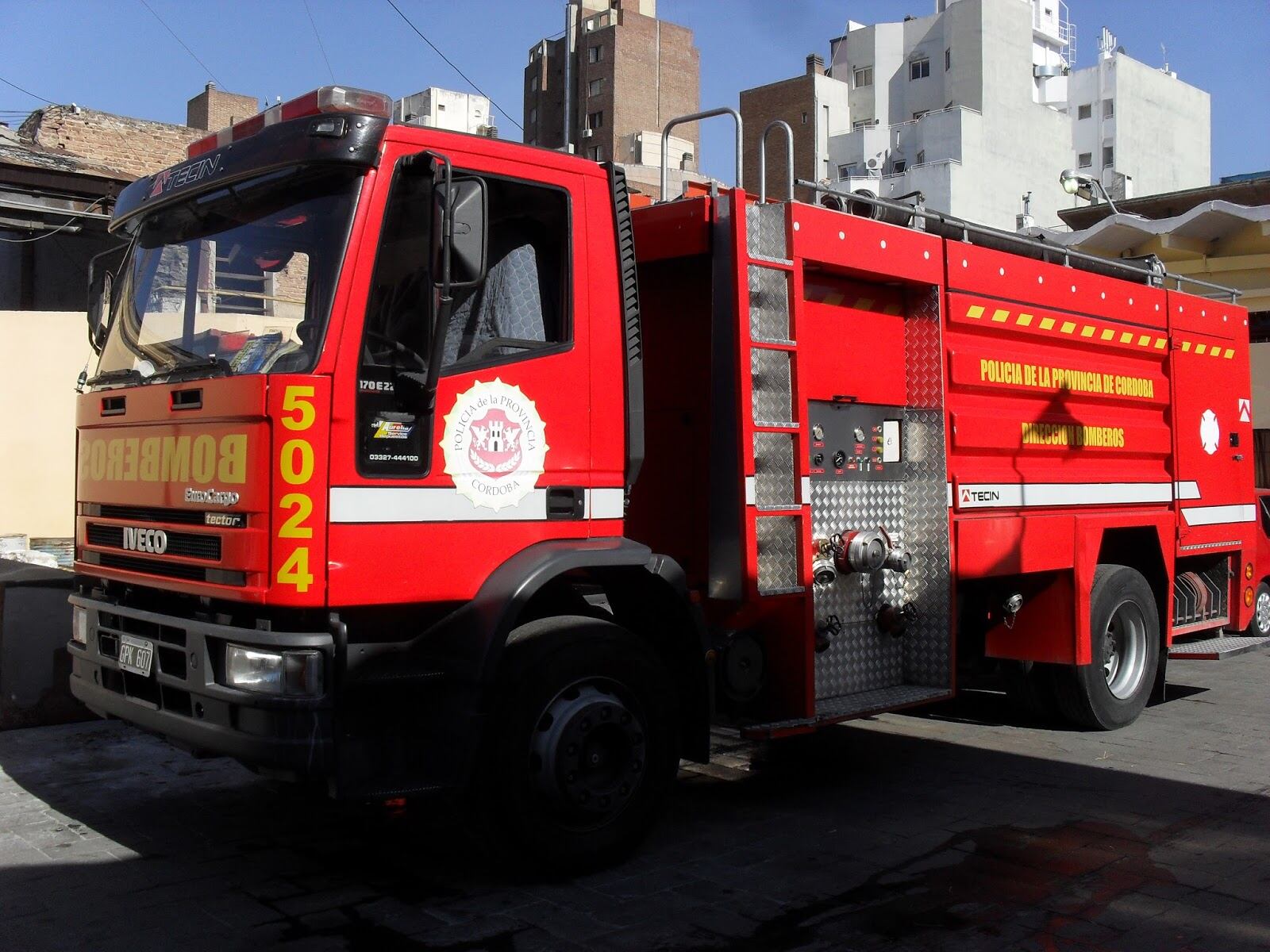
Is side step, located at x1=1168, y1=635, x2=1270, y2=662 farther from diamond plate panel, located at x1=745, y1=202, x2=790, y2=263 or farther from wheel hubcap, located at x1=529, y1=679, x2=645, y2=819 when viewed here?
wheel hubcap, located at x1=529, y1=679, x2=645, y2=819

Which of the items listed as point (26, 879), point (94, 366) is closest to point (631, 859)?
point (26, 879)

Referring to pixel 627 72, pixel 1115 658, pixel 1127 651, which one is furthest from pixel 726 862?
pixel 627 72

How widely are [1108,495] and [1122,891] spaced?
356cm

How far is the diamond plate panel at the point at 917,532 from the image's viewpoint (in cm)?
651

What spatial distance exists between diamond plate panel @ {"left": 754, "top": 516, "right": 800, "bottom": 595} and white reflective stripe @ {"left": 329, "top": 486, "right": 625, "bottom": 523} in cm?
90

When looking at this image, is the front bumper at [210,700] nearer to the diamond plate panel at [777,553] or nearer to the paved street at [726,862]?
the paved street at [726,862]

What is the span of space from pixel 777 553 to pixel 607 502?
99 centimetres

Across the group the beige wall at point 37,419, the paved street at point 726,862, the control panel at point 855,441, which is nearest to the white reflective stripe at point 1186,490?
the paved street at point 726,862

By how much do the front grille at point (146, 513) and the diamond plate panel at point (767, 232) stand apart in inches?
105

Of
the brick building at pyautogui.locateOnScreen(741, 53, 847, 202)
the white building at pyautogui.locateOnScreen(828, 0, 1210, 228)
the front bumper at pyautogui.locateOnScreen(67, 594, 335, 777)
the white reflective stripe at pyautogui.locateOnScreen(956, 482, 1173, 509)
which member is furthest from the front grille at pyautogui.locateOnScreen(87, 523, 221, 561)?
the brick building at pyautogui.locateOnScreen(741, 53, 847, 202)

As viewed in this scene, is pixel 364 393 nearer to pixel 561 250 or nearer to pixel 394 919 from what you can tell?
pixel 561 250

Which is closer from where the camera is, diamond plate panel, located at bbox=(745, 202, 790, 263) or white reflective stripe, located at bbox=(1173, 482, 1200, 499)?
diamond plate panel, located at bbox=(745, 202, 790, 263)

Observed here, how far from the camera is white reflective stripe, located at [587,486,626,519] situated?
5203mm

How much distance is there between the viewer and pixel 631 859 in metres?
5.27
